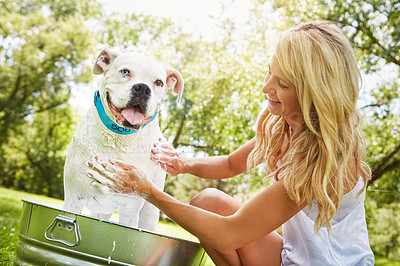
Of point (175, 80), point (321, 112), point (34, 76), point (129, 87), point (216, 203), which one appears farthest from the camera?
point (34, 76)

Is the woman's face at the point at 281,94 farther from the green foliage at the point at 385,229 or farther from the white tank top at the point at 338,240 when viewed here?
the green foliage at the point at 385,229

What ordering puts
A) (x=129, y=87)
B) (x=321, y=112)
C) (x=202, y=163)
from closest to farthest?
(x=321, y=112) → (x=129, y=87) → (x=202, y=163)

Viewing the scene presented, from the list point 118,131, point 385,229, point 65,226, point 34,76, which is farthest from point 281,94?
point 34,76

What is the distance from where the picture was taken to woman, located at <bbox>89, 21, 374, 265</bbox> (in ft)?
5.72

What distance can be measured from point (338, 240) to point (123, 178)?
3.60 ft

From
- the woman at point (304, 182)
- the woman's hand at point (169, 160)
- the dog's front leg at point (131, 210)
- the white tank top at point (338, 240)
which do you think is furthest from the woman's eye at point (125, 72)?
the white tank top at point (338, 240)

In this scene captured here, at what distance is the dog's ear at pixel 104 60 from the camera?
2469 millimetres

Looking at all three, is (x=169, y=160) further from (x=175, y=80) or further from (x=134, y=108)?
(x=175, y=80)

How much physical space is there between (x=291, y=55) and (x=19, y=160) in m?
15.5

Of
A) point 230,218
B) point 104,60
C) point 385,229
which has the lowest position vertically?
point 385,229

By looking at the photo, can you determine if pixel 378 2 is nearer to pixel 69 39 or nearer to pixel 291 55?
pixel 291 55

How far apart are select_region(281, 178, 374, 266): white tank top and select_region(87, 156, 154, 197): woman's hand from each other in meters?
0.82

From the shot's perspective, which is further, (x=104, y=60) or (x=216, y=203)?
(x=104, y=60)

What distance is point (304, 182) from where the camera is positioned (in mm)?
1743
